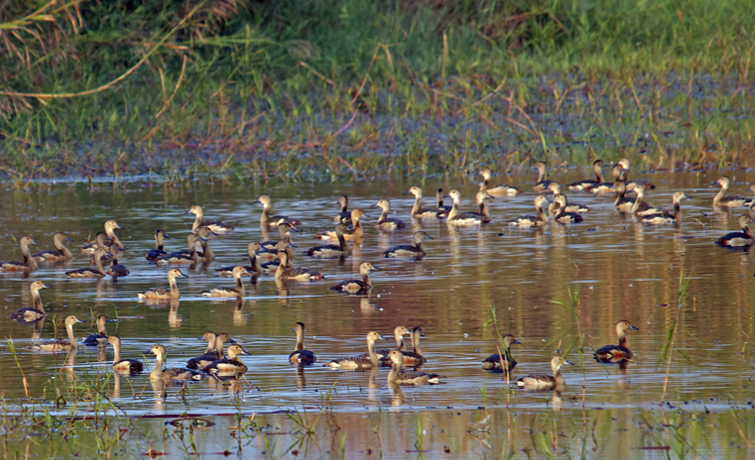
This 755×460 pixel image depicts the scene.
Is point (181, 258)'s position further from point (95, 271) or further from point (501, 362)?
point (501, 362)

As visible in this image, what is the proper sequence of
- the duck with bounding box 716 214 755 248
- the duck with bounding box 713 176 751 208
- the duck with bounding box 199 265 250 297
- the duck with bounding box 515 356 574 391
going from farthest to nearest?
the duck with bounding box 713 176 751 208 < the duck with bounding box 716 214 755 248 < the duck with bounding box 199 265 250 297 < the duck with bounding box 515 356 574 391

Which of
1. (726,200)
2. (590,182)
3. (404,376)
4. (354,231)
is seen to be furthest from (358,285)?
(590,182)

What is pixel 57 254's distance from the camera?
17500 mm

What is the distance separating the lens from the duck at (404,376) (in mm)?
10133

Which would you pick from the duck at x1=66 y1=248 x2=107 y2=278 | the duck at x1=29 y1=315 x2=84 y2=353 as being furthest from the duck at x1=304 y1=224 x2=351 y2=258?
the duck at x1=29 y1=315 x2=84 y2=353

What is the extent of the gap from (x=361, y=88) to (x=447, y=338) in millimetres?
16733

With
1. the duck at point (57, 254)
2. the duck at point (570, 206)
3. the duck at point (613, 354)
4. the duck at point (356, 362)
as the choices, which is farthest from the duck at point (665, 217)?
the duck at point (356, 362)

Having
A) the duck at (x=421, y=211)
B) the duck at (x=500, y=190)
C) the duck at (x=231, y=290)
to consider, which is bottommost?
Result: the duck at (x=231, y=290)

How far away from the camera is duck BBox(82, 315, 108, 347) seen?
12.2 metres

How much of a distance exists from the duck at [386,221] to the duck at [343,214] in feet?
1.64

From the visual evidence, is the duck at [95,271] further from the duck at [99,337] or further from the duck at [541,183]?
the duck at [541,183]

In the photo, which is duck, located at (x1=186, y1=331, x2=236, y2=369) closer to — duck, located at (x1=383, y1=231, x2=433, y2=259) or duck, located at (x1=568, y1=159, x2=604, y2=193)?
duck, located at (x1=383, y1=231, x2=433, y2=259)

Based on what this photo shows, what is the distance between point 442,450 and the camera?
8336mm

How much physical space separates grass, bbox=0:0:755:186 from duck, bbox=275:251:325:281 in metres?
9.56
